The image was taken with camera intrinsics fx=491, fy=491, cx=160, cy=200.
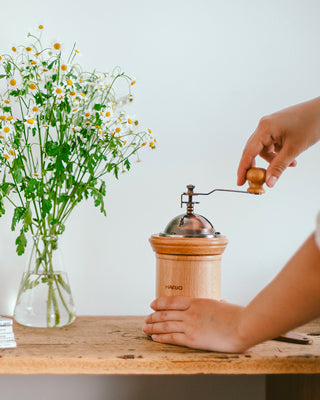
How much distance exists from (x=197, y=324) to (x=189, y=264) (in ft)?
0.43

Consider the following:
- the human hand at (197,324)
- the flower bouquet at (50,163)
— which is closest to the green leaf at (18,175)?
the flower bouquet at (50,163)

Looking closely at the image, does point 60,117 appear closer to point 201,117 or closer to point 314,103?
point 201,117

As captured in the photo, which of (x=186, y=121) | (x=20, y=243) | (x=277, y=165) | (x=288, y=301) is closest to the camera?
(x=288, y=301)

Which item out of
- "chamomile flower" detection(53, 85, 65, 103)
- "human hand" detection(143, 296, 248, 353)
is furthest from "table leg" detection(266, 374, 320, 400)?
"chamomile flower" detection(53, 85, 65, 103)

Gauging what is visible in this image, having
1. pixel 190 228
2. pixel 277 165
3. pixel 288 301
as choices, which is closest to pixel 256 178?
pixel 277 165

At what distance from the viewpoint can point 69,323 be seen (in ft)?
3.99

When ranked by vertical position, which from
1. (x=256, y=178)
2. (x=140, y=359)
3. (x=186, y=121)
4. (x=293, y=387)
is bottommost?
(x=293, y=387)

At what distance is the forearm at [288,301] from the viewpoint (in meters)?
0.81

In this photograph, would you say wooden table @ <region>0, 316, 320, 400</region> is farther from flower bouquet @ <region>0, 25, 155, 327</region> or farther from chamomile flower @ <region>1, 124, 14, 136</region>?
chamomile flower @ <region>1, 124, 14, 136</region>

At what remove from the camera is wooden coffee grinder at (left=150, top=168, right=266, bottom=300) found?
3.55 feet

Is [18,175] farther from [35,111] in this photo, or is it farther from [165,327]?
[165,327]

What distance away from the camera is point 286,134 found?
42.9 inches

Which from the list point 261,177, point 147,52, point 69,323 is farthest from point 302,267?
point 147,52

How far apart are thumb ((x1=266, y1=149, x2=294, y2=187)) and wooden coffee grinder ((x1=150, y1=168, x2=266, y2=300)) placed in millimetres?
14
